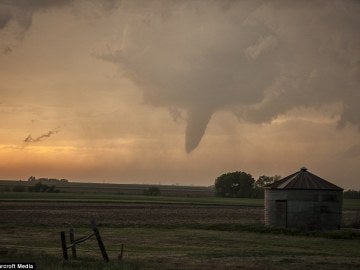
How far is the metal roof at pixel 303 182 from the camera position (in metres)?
40.9

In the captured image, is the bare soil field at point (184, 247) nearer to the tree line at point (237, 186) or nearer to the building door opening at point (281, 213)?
the building door opening at point (281, 213)

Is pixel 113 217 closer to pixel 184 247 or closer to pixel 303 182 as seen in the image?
pixel 303 182

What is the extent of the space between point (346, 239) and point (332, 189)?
638cm

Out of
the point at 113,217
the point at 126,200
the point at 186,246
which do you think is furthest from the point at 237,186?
the point at 186,246

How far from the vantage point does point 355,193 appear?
164000 mm

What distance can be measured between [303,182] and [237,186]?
8876cm

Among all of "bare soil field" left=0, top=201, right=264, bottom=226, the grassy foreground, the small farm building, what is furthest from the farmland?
the small farm building

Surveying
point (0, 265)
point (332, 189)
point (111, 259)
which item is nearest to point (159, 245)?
point (111, 259)

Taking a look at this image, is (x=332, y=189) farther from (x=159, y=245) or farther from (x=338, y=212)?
(x=159, y=245)

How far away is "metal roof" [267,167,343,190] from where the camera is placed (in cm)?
4088

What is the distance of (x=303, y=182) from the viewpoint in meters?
41.3

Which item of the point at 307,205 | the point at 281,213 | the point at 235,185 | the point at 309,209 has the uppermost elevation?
the point at 235,185

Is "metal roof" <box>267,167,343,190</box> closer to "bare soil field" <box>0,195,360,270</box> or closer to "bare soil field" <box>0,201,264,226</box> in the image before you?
"bare soil field" <box>0,195,360,270</box>

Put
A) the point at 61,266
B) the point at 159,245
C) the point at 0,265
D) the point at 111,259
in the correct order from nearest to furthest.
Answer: the point at 0,265
the point at 61,266
the point at 111,259
the point at 159,245
